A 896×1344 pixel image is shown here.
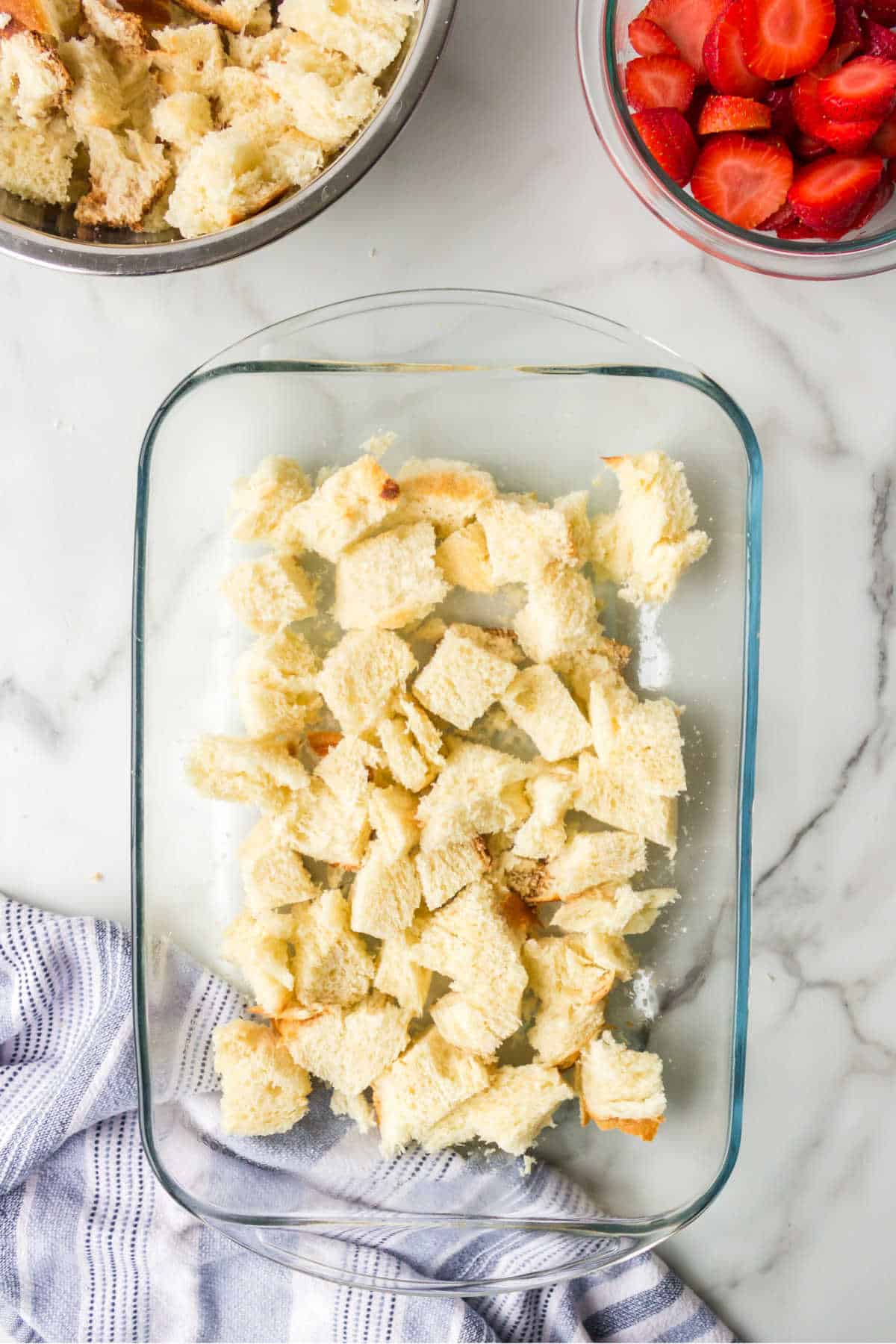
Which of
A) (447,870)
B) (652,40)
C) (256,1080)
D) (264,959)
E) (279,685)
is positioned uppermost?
(652,40)

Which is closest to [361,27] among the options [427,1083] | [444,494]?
[444,494]

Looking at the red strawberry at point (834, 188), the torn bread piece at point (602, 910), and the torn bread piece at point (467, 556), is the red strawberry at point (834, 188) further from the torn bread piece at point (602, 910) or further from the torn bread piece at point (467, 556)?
the torn bread piece at point (602, 910)

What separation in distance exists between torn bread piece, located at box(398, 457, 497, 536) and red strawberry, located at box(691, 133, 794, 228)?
325mm

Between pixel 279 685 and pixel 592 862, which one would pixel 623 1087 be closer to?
pixel 592 862

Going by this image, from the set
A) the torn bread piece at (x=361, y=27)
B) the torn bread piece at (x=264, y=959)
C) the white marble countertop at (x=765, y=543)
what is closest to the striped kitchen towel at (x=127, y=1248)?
the white marble countertop at (x=765, y=543)

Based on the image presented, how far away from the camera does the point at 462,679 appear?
0.99 meters

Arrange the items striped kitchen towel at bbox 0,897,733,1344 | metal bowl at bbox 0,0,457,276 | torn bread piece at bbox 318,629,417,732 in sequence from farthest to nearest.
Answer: striped kitchen towel at bbox 0,897,733,1344 → torn bread piece at bbox 318,629,417,732 → metal bowl at bbox 0,0,457,276

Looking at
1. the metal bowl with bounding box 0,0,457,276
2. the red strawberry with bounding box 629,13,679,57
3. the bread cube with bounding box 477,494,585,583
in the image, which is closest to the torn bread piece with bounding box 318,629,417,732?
the bread cube with bounding box 477,494,585,583

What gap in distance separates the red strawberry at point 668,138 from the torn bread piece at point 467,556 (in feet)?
1.21

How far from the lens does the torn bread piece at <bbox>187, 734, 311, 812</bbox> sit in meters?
1.00

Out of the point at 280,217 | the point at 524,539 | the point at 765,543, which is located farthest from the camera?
the point at 765,543

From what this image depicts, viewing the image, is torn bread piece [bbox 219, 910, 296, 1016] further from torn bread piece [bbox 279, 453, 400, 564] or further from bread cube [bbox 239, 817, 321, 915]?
torn bread piece [bbox 279, 453, 400, 564]

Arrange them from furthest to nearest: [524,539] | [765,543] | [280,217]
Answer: [765,543] < [524,539] < [280,217]

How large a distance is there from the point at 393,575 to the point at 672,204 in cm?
43
